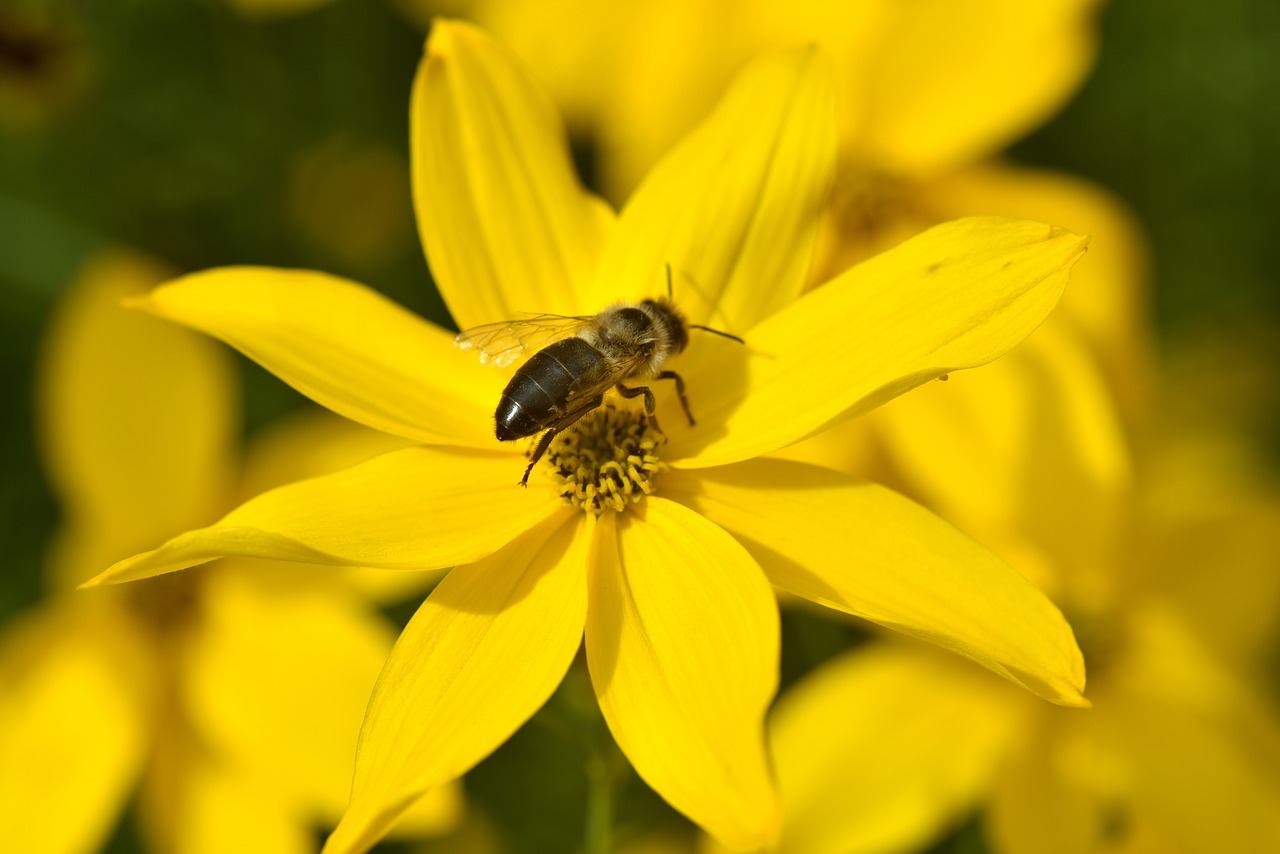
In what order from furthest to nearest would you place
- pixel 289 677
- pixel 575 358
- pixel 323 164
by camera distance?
pixel 323 164, pixel 289 677, pixel 575 358

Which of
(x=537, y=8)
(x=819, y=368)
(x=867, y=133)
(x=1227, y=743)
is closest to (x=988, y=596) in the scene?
(x=819, y=368)

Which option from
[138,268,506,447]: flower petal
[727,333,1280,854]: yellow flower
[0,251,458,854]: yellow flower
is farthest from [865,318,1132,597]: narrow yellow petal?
[0,251,458,854]: yellow flower

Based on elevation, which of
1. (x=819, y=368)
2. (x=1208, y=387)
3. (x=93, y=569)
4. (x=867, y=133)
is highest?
(x=819, y=368)

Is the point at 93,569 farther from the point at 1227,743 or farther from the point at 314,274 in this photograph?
the point at 1227,743

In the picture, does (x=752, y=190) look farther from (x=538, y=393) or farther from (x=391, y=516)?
(x=391, y=516)

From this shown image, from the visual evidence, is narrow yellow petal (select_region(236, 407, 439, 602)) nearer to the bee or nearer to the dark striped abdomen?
the bee

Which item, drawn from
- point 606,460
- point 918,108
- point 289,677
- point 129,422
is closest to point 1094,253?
point 918,108
